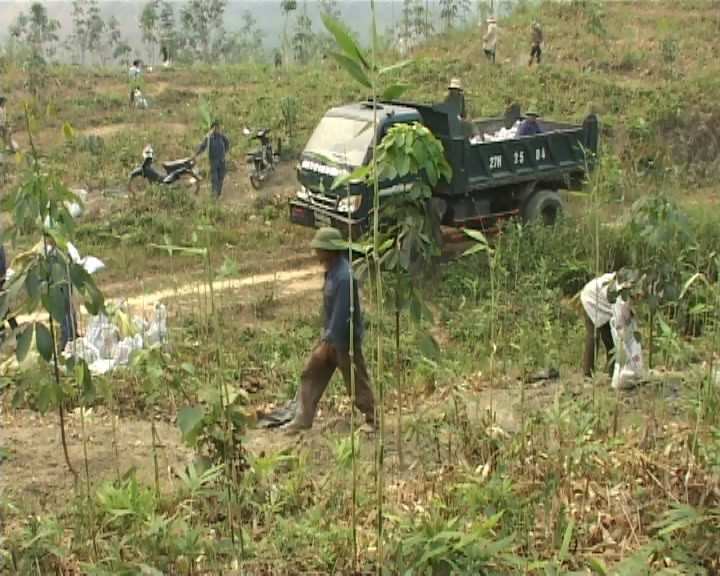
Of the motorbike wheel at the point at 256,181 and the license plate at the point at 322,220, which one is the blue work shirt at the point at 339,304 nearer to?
the license plate at the point at 322,220

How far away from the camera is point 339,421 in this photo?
5.98 m

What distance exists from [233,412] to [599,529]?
1.44 m

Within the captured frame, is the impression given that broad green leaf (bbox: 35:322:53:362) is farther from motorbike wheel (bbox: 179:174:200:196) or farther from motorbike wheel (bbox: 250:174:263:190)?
motorbike wheel (bbox: 250:174:263:190)

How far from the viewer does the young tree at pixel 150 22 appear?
86.8ft

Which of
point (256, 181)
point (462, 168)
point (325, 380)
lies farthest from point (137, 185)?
point (325, 380)

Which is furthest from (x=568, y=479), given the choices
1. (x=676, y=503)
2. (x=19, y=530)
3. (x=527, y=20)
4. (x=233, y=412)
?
(x=527, y=20)

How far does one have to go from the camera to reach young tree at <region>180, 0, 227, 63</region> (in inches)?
1154

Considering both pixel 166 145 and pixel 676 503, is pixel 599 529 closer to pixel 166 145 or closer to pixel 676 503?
pixel 676 503

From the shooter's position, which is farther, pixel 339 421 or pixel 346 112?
pixel 346 112

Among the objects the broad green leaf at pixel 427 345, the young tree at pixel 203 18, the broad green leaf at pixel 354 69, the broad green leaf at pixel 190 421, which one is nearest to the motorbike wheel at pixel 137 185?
the broad green leaf at pixel 427 345

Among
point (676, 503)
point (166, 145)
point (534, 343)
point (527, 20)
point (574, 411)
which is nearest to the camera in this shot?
point (676, 503)

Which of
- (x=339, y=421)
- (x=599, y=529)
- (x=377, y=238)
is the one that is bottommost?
(x=339, y=421)

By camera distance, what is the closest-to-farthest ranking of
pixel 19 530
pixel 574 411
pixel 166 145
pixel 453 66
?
1. pixel 19 530
2. pixel 574 411
3. pixel 166 145
4. pixel 453 66

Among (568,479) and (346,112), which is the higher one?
(346,112)
